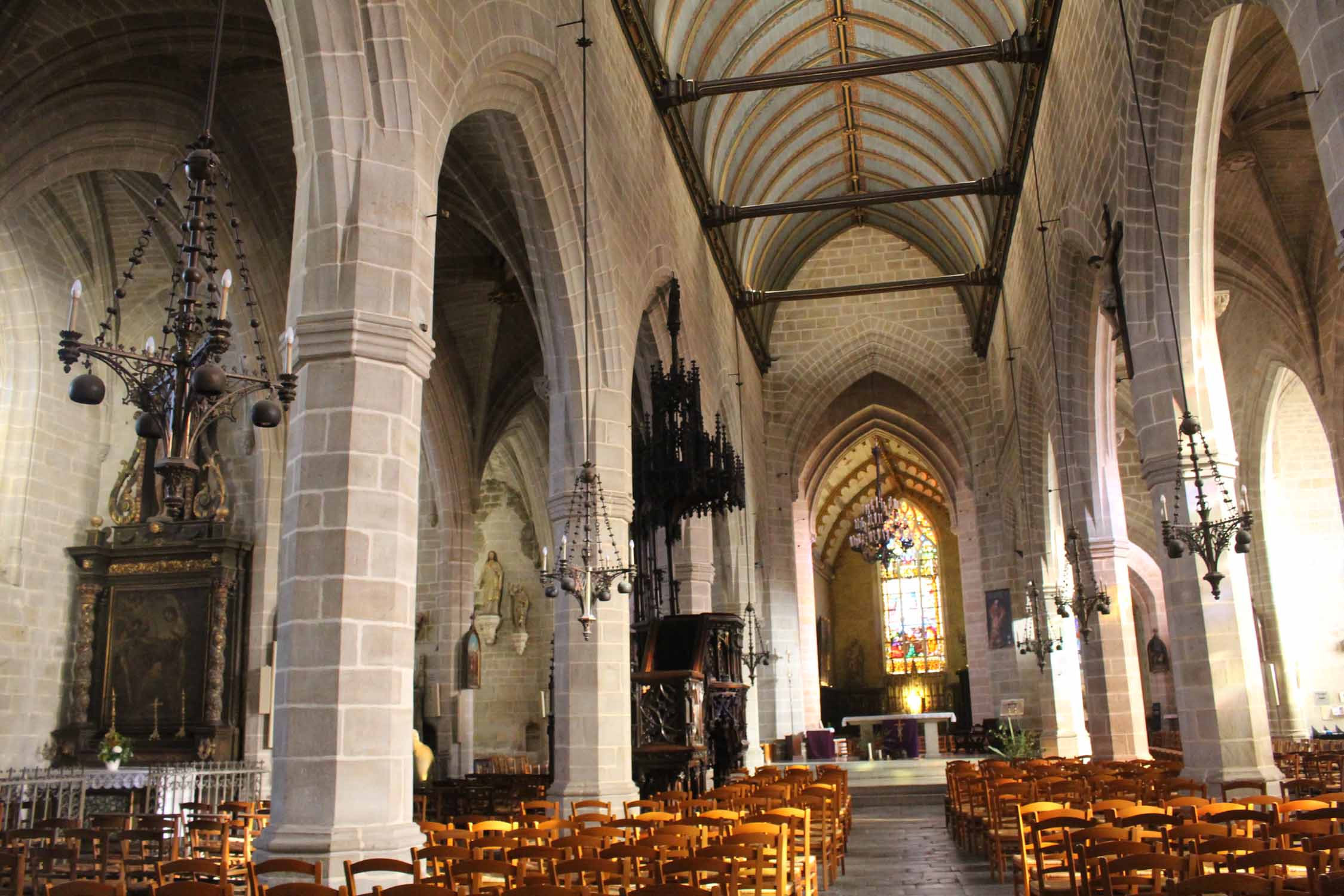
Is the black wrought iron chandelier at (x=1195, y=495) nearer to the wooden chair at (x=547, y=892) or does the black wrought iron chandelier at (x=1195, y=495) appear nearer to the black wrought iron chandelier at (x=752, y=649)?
the wooden chair at (x=547, y=892)

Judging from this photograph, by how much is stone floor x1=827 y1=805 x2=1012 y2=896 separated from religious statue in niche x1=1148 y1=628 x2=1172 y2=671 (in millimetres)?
16676

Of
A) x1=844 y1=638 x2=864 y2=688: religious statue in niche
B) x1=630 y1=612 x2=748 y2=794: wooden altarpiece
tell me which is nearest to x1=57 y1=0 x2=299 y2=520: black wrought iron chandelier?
x1=630 y1=612 x2=748 y2=794: wooden altarpiece

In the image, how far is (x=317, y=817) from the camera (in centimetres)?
561

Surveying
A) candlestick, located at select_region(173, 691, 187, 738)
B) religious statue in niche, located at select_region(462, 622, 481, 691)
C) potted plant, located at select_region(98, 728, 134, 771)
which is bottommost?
potted plant, located at select_region(98, 728, 134, 771)

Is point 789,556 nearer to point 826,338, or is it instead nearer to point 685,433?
point 826,338

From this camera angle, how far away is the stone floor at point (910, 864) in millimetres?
7641

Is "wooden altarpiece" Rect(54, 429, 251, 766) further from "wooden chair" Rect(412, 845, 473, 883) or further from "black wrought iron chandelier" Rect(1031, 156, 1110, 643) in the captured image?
"black wrought iron chandelier" Rect(1031, 156, 1110, 643)

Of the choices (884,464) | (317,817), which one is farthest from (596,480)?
(884,464)

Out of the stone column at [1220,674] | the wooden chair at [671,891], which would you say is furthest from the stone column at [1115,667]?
the wooden chair at [671,891]

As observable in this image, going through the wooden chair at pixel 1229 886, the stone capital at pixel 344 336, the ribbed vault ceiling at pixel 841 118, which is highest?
the ribbed vault ceiling at pixel 841 118

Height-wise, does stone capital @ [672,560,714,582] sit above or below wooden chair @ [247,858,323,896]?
above

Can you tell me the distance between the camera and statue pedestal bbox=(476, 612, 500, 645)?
73.8 ft

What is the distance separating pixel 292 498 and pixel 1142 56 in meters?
7.72

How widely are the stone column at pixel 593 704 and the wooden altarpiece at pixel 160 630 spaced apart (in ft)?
18.5
